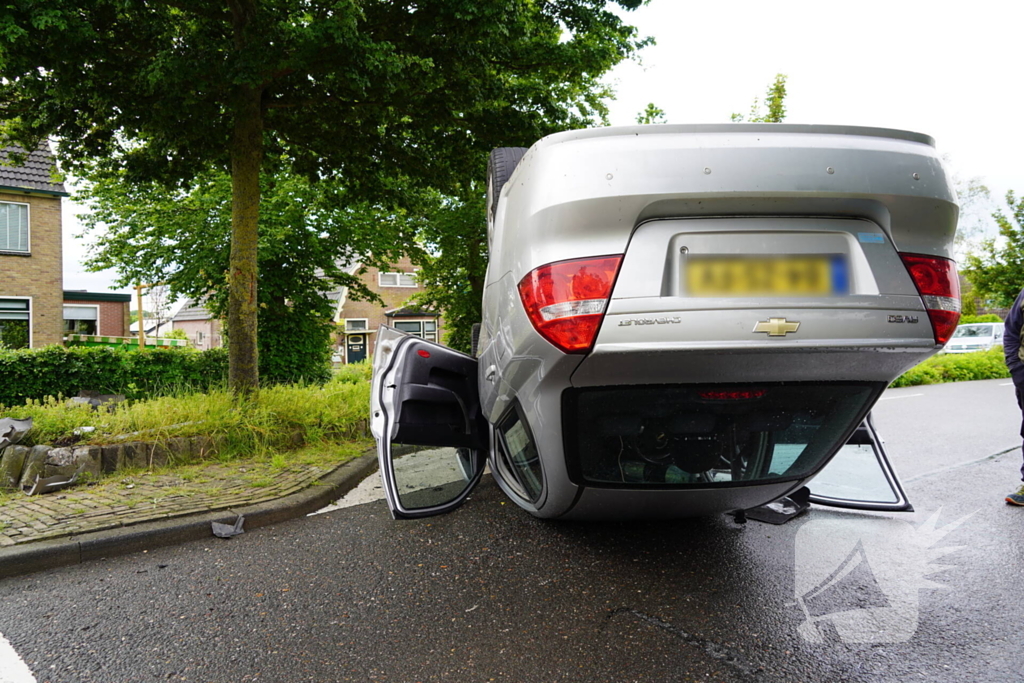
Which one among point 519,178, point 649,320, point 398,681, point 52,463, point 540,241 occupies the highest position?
point 519,178

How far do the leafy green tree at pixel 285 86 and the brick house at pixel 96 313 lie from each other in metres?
20.8

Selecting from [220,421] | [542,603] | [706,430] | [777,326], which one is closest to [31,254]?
[220,421]

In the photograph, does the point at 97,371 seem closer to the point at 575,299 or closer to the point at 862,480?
the point at 575,299

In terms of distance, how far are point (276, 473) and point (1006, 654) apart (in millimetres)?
4446

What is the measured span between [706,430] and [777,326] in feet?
1.86

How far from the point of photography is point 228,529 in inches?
149

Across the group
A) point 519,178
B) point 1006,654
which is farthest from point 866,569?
point 519,178

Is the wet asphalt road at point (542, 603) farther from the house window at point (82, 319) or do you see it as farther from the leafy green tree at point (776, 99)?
the house window at point (82, 319)

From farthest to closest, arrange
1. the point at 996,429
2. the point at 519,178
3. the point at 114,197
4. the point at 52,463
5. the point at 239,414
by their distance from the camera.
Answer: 1. the point at 114,197
2. the point at 996,429
3. the point at 239,414
4. the point at 52,463
5. the point at 519,178

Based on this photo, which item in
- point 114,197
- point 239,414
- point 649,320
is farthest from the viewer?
point 114,197

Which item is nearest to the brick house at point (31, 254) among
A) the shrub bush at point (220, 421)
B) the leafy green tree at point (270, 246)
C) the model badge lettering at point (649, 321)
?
the leafy green tree at point (270, 246)

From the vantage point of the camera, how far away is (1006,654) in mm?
2283

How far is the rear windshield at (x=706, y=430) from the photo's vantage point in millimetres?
2301

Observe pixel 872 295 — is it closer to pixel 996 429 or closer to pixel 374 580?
pixel 374 580
